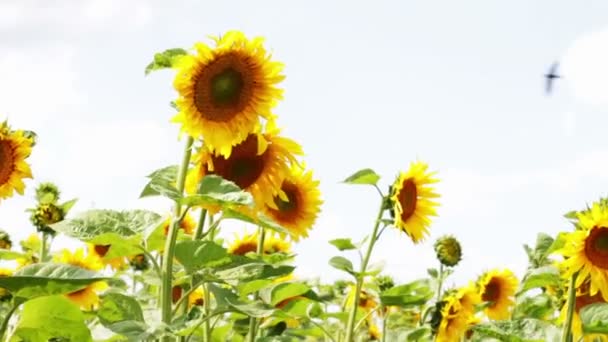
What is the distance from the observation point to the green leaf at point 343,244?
423 cm

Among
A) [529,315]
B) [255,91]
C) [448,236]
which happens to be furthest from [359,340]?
[255,91]

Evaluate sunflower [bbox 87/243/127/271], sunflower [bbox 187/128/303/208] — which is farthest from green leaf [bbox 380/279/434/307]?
sunflower [bbox 87/243/127/271]

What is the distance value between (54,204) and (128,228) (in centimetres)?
288

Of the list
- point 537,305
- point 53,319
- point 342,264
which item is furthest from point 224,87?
point 537,305

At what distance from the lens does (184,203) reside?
2592 mm

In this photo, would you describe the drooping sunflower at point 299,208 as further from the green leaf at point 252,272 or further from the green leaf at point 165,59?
the green leaf at point 252,272

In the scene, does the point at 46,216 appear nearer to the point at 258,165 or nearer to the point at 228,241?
the point at 228,241

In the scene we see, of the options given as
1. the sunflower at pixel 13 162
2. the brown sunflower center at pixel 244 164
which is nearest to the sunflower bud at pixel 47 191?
the sunflower at pixel 13 162

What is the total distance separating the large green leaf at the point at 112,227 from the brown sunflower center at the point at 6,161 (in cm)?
118

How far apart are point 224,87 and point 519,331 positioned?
139 cm

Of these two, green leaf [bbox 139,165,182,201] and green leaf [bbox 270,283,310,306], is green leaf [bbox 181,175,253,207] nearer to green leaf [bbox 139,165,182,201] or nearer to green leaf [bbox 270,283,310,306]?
green leaf [bbox 139,165,182,201]

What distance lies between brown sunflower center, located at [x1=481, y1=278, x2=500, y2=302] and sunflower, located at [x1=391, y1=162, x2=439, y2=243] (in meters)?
1.78

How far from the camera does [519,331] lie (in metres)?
3.59

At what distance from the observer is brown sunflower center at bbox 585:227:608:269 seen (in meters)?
3.73
